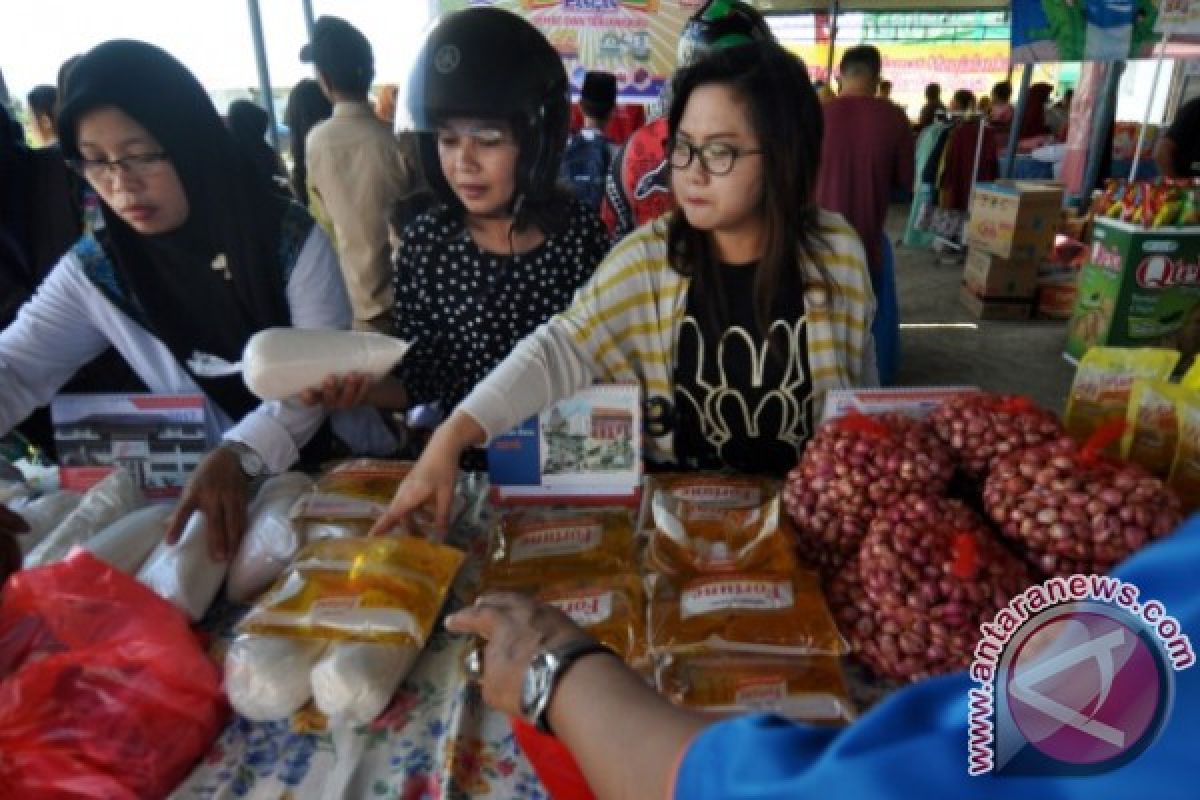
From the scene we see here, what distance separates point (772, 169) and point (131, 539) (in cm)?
102

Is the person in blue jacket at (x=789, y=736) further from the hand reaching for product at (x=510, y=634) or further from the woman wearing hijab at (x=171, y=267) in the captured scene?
the woman wearing hijab at (x=171, y=267)

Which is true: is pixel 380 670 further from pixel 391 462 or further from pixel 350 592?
pixel 391 462

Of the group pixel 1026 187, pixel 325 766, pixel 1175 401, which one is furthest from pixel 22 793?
pixel 1026 187

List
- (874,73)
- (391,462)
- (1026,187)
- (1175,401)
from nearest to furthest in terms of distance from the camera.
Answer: (1175,401) < (391,462) < (874,73) < (1026,187)

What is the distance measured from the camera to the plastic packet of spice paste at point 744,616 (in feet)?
2.57

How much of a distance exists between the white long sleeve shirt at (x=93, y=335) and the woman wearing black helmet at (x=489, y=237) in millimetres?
160

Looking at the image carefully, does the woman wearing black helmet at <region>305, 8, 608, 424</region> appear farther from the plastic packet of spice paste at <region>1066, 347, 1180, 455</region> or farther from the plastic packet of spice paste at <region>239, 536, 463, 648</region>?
the plastic packet of spice paste at <region>1066, 347, 1180, 455</region>

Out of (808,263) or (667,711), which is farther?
(808,263)

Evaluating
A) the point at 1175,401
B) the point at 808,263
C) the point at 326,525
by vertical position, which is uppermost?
the point at 808,263

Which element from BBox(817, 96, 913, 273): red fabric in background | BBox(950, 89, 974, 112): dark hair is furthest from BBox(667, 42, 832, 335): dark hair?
BBox(950, 89, 974, 112): dark hair

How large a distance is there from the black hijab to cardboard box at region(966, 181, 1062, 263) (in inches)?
179

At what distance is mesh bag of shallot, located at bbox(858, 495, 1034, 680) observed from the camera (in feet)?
2.40

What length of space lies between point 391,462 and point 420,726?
461 mm

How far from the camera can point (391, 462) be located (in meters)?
1.15
